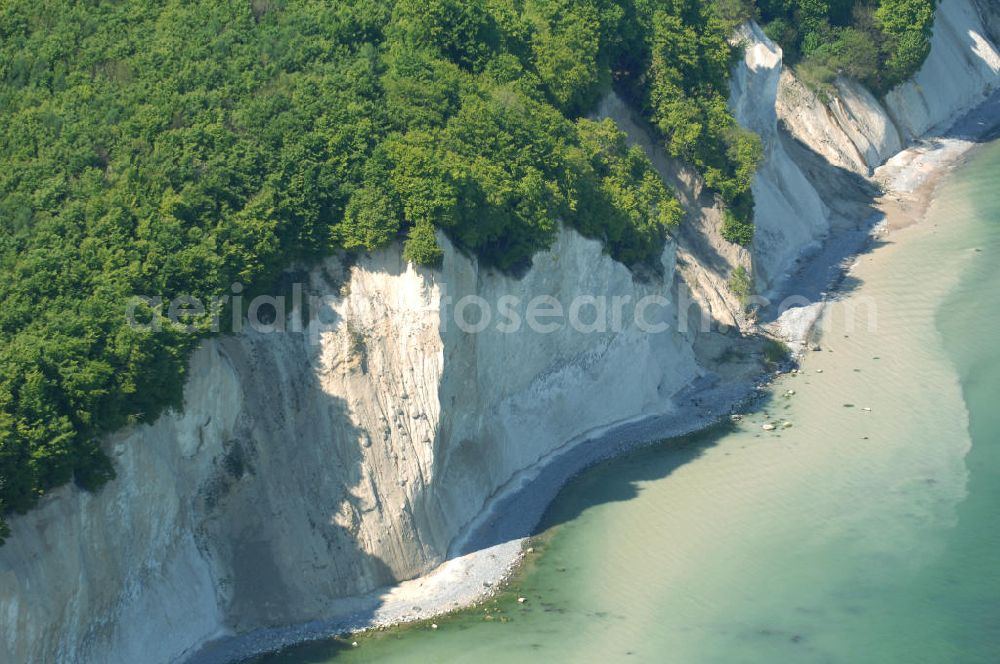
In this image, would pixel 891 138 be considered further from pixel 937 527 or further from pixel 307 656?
pixel 307 656

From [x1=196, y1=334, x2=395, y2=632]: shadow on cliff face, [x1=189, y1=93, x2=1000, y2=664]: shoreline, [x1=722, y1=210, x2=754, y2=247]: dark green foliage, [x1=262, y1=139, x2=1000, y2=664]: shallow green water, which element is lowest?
[x1=262, y1=139, x2=1000, y2=664]: shallow green water

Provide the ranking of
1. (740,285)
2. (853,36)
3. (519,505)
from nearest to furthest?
1. (519,505)
2. (740,285)
3. (853,36)

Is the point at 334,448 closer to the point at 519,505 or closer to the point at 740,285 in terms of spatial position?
the point at 519,505

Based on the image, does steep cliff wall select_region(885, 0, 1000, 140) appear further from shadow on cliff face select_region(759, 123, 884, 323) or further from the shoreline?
the shoreline

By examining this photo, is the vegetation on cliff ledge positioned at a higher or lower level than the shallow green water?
higher

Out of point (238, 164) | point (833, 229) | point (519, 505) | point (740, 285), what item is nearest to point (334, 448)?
point (519, 505)

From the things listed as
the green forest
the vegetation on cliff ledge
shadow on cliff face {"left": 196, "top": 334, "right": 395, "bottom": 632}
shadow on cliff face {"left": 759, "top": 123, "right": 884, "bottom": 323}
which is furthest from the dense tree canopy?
the vegetation on cliff ledge
